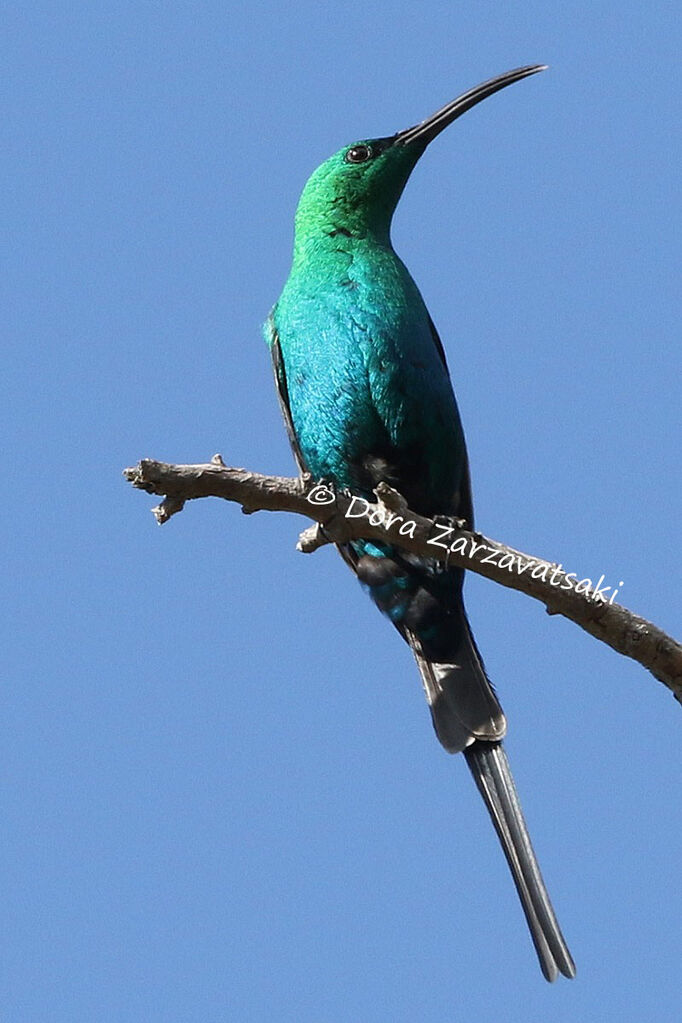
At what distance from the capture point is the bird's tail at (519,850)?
4.77 metres

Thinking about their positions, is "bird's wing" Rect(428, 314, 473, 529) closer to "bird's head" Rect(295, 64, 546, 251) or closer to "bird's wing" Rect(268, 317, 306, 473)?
"bird's wing" Rect(268, 317, 306, 473)

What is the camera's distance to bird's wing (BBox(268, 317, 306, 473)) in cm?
584

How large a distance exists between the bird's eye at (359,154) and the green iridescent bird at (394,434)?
0.59m

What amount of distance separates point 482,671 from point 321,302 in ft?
5.66

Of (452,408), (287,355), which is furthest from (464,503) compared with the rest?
(287,355)

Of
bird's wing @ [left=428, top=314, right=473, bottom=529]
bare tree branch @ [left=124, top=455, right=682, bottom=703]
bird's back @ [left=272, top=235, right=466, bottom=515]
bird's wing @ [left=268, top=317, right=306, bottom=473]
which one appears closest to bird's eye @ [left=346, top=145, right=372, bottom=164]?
bird's back @ [left=272, top=235, right=466, bottom=515]

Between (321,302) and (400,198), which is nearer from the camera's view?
(321,302)

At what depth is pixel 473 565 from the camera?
438cm

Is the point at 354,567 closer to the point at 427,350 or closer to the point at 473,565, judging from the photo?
the point at 427,350

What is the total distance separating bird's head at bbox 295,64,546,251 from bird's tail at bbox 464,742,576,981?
2463mm

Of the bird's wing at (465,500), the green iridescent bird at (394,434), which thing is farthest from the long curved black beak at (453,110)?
the bird's wing at (465,500)

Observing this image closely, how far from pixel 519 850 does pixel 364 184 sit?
10.4 ft

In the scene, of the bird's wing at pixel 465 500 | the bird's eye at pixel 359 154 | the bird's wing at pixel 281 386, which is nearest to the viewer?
the bird's wing at pixel 465 500

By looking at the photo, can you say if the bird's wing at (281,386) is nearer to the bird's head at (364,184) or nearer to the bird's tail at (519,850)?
the bird's head at (364,184)
